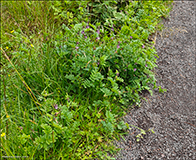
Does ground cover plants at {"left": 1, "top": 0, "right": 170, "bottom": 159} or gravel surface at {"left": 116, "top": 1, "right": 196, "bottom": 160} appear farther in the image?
gravel surface at {"left": 116, "top": 1, "right": 196, "bottom": 160}

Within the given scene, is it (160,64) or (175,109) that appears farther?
(160,64)

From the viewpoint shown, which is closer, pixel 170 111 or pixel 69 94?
pixel 69 94

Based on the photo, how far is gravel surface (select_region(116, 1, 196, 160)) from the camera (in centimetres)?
193

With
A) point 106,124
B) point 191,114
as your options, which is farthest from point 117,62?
point 191,114

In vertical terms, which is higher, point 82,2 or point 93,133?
point 82,2

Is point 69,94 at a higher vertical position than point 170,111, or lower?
higher

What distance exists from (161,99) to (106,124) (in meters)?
0.97

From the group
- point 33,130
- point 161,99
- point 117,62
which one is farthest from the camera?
point 161,99

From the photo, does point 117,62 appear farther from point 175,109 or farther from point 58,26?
point 58,26

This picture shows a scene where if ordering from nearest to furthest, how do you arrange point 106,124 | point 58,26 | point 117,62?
point 106,124 < point 117,62 < point 58,26

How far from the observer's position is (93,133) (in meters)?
1.86

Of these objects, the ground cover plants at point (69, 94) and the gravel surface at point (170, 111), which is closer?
the ground cover plants at point (69, 94)

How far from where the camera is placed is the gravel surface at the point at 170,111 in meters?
1.93

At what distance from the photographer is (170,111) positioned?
2.30 m
